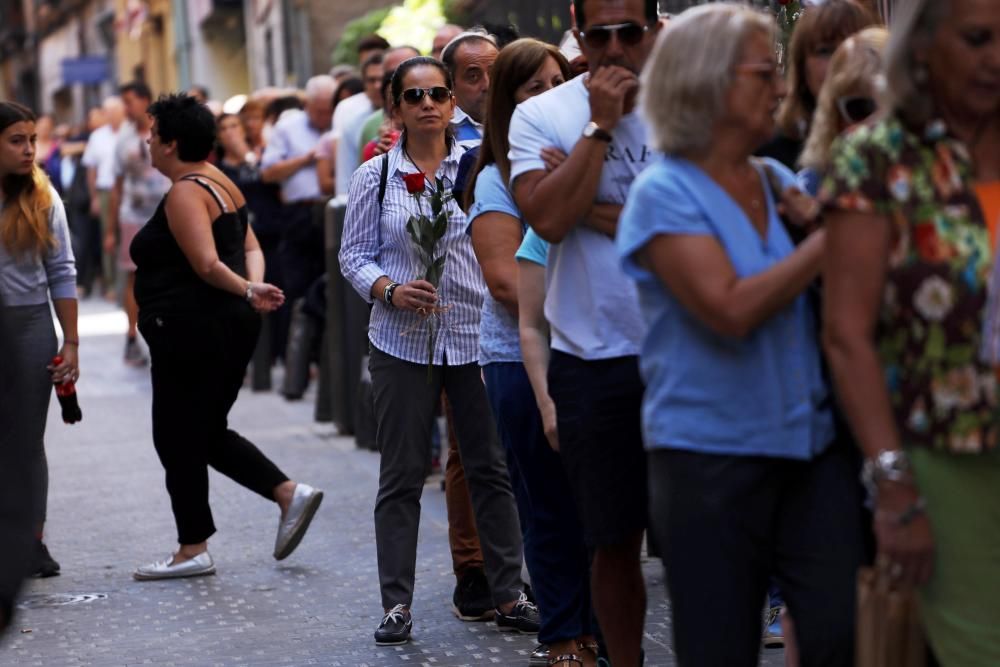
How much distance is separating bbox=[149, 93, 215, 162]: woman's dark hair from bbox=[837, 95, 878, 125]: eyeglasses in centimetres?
419

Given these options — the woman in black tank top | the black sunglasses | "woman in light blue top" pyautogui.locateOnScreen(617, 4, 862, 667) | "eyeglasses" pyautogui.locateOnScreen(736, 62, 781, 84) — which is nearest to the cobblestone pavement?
"woman in light blue top" pyautogui.locateOnScreen(617, 4, 862, 667)

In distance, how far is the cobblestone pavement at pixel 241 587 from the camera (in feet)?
21.2

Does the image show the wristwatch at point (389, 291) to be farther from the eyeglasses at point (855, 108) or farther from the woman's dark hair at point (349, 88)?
the woman's dark hair at point (349, 88)

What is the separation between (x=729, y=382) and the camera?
3680mm

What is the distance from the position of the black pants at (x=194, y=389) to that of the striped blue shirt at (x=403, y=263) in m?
1.14

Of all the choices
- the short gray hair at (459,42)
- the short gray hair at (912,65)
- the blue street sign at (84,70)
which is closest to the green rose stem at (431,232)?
the short gray hair at (459,42)

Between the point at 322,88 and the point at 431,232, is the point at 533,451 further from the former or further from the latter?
the point at 322,88

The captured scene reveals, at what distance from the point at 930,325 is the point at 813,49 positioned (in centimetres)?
122

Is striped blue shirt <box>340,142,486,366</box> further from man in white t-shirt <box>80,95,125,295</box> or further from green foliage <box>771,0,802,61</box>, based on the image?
man in white t-shirt <box>80,95,125,295</box>

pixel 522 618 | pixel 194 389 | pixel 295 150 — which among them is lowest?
pixel 522 618

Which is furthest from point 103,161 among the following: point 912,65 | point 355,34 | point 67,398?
point 912,65

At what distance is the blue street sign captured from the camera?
1547 inches

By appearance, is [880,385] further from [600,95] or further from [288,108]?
[288,108]

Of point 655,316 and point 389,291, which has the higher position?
point 655,316
